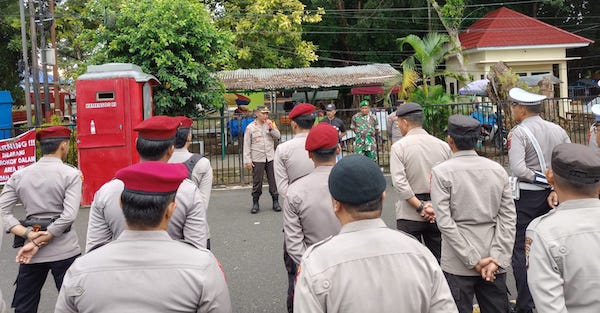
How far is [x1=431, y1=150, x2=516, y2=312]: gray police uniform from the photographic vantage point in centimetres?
336

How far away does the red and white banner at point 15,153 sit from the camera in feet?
34.0

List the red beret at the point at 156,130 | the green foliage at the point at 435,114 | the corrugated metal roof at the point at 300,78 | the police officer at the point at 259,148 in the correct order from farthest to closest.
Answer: the corrugated metal roof at the point at 300,78
the green foliage at the point at 435,114
the police officer at the point at 259,148
the red beret at the point at 156,130

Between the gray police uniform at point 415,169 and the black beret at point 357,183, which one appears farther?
the gray police uniform at point 415,169

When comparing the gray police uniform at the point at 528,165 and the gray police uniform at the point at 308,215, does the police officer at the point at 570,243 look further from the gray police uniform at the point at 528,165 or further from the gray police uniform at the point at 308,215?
the gray police uniform at the point at 528,165

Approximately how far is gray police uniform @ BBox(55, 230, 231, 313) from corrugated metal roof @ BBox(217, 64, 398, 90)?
18335 millimetres

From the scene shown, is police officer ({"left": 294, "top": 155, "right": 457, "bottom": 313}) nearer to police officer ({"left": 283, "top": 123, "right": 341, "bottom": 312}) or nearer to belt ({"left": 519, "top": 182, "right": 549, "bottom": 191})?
police officer ({"left": 283, "top": 123, "right": 341, "bottom": 312})

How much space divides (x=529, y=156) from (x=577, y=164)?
2.13 meters

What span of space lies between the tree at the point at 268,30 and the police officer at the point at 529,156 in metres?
19.0

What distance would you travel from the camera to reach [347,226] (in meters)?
1.96

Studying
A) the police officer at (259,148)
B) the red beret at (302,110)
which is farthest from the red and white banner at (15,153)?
the red beret at (302,110)

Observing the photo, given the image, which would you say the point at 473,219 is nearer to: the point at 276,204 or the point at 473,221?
the point at 473,221

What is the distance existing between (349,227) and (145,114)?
9.19m

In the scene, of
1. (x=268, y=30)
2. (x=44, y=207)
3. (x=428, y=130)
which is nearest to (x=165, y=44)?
(x=428, y=130)

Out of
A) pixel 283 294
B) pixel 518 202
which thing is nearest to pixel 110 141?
pixel 283 294
